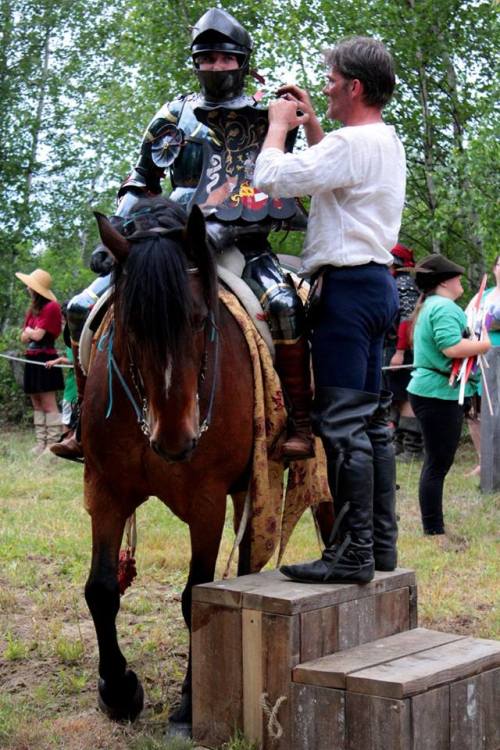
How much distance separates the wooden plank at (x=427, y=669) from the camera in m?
3.65

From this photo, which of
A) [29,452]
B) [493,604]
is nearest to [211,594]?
[493,604]

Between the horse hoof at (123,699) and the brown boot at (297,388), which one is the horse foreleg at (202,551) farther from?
the brown boot at (297,388)

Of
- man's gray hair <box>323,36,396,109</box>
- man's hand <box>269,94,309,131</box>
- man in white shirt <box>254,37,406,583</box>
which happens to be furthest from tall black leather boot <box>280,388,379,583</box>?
man's gray hair <box>323,36,396,109</box>

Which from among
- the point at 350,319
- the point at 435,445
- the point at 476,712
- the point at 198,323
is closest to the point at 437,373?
the point at 435,445

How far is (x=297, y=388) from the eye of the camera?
4.52 meters

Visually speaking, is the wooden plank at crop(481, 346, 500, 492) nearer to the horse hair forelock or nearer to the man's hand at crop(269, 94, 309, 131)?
the man's hand at crop(269, 94, 309, 131)

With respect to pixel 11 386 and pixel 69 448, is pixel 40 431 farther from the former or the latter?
pixel 69 448

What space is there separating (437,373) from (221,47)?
386 centimetres

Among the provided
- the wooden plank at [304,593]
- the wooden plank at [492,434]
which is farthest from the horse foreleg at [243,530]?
the wooden plank at [492,434]

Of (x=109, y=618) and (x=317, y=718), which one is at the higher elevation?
(x=109, y=618)

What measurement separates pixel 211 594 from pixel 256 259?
58.1 inches

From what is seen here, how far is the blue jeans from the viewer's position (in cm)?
416

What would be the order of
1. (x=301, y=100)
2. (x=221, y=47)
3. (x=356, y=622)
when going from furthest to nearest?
(x=221, y=47) → (x=301, y=100) → (x=356, y=622)

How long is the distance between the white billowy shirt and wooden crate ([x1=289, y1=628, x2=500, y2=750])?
1.50 m
